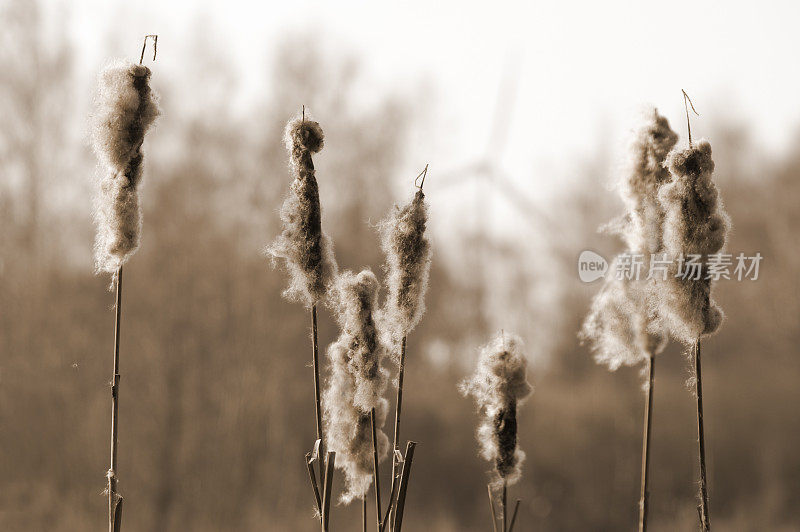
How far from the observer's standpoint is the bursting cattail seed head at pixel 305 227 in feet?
3.15

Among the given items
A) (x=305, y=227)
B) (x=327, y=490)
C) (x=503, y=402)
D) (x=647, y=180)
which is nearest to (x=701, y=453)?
(x=503, y=402)

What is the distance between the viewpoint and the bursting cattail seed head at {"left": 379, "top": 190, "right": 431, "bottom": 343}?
101 cm

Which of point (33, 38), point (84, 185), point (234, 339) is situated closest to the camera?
point (84, 185)

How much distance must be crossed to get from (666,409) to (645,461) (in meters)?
4.10

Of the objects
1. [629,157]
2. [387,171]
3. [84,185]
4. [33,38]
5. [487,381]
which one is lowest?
[487,381]

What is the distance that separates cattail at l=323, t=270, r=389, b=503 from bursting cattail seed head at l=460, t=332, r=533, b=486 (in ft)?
0.47

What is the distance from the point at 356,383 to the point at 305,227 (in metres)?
0.21

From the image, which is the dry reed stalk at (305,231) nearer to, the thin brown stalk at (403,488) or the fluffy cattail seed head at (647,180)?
the thin brown stalk at (403,488)

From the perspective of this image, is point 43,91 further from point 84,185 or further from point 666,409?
point 666,409

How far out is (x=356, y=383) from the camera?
1.00 m

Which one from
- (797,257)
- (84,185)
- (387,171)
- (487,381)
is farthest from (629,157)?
(797,257)

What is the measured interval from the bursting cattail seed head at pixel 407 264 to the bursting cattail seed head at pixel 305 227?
0.28 ft

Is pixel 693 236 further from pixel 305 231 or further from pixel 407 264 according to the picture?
pixel 305 231

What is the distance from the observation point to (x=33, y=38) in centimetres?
328
